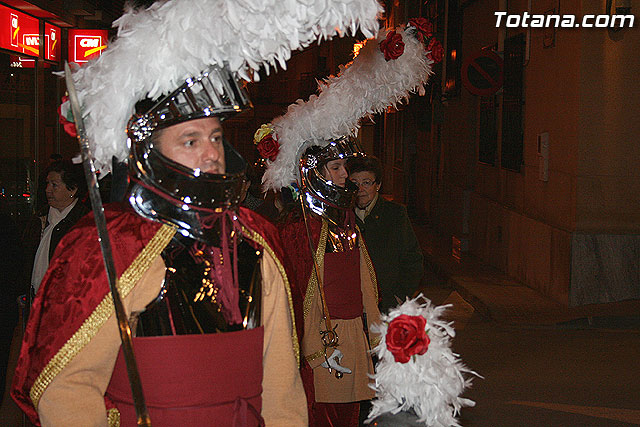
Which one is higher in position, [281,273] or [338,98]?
[338,98]

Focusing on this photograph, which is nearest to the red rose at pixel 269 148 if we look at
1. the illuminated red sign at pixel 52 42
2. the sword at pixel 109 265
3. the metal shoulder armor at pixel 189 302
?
the metal shoulder armor at pixel 189 302

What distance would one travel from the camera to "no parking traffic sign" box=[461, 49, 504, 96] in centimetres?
1518

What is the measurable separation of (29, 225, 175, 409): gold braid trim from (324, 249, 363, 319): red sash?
8.19 ft

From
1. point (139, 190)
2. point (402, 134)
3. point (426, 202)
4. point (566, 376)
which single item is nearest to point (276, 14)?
point (139, 190)

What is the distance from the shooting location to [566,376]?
8.06 metres

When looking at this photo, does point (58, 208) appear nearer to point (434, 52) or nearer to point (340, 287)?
point (340, 287)

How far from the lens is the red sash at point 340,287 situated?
16.7ft

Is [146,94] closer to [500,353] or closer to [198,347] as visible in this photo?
[198,347]

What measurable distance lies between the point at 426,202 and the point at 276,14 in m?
22.7

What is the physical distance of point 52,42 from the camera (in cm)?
1571

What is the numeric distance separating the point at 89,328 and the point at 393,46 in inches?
117

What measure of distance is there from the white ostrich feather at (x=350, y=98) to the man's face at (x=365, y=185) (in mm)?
1009

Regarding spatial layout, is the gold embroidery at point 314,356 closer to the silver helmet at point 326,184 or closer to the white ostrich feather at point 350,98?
the silver helmet at point 326,184

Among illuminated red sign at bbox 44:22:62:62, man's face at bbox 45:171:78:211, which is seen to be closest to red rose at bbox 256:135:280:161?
man's face at bbox 45:171:78:211
